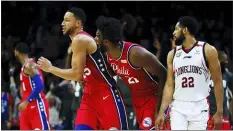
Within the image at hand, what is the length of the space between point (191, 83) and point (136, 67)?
64 cm

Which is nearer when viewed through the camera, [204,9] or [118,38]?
[118,38]

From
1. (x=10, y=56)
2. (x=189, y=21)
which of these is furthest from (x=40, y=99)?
(x=10, y=56)

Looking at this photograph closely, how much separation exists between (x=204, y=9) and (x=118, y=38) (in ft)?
29.6

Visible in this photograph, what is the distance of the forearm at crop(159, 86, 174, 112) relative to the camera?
22.3ft

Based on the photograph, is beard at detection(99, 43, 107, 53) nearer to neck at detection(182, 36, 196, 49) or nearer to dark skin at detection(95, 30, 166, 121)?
dark skin at detection(95, 30, 166, 121)

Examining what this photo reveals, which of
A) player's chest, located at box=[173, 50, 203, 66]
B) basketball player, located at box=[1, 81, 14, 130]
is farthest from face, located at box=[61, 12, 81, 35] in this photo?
basketball player, located at box=[1, 81, 14, 130]

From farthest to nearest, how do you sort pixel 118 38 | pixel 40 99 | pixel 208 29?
1. pixel 208 29
2. pixel 40 99
3. pixel 118 38

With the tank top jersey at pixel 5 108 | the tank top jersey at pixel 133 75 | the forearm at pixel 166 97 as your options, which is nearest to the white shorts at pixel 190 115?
the forearm at pixel 166 97

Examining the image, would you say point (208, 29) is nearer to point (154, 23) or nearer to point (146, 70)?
point (154, 23)

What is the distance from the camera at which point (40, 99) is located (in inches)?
369

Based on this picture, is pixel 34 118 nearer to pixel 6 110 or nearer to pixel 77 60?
pixel 77 60

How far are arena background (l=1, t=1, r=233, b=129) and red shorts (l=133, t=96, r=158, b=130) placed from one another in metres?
5.76

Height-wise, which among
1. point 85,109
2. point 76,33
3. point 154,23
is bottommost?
point 85,109

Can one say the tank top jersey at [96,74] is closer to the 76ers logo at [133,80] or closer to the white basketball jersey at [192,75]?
the 76ers logo at [133,80]
